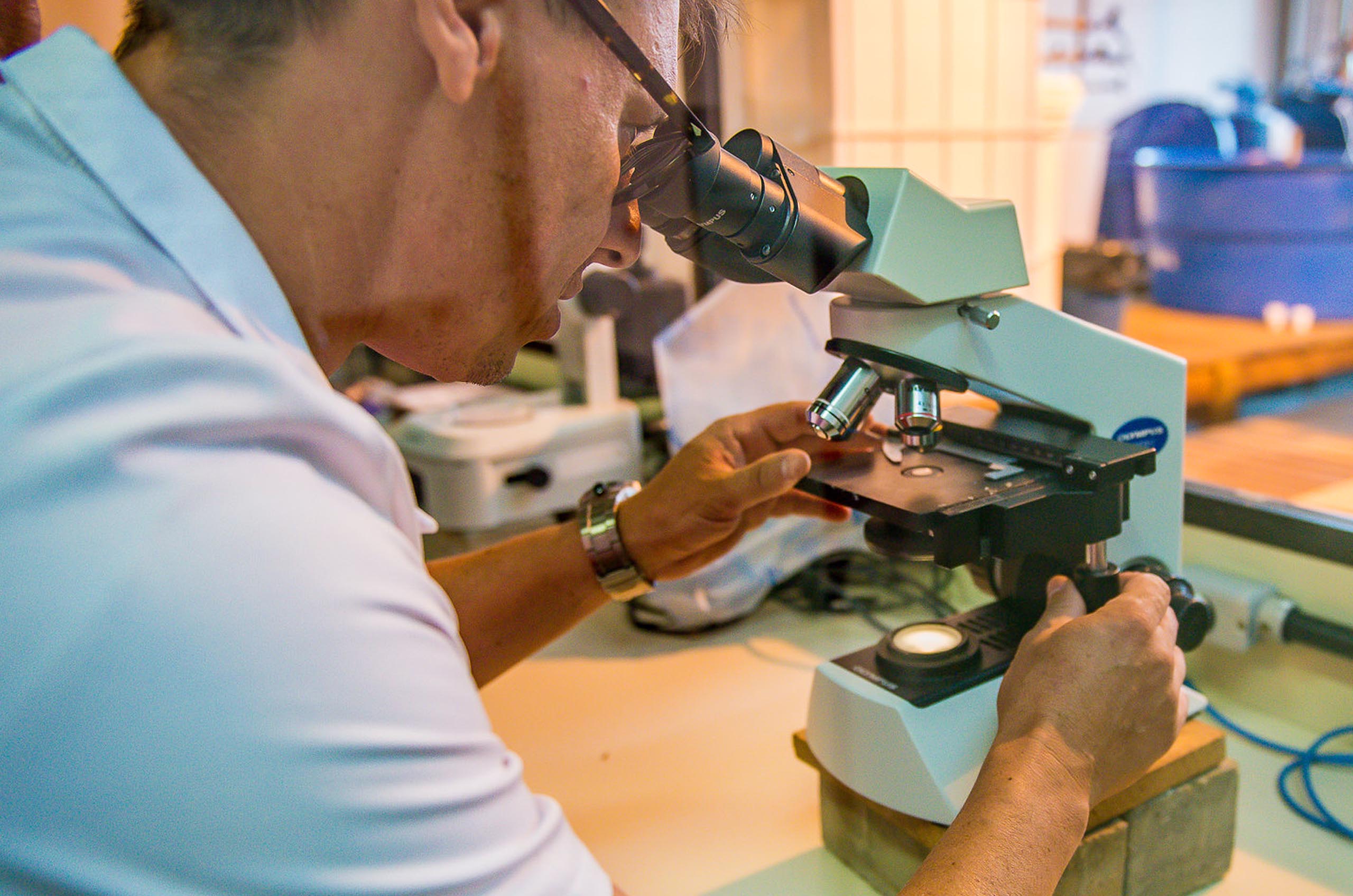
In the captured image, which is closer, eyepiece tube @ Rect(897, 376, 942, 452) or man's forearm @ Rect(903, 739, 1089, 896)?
man's forearm @ Rect(903, 739, 1089, 896)

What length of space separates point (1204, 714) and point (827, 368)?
0.60 metres

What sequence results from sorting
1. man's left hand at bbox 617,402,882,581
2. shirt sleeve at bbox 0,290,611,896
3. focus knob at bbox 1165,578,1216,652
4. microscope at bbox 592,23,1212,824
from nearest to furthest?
shirt sleeve at bbox 0,290,611,896 → microscope at bbox 592,23,1212,824 → focus knob at bbox 1165,578,1216,652 → man's left hand at bbox 617,402,882,581

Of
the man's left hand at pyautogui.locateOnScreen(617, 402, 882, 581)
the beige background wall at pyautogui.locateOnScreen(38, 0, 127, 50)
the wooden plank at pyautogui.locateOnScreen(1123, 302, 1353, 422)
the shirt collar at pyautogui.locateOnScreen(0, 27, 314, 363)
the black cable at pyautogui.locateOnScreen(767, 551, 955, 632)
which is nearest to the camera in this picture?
the shirt collar at pyautogui.locateOnScreen(0, 27, 314, 363)

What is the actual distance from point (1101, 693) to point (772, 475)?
1.06 feet

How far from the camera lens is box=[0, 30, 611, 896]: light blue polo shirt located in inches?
15.0

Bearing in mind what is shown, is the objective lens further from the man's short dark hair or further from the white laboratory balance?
the white laboratory balance

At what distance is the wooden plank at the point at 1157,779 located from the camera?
0.73 meters

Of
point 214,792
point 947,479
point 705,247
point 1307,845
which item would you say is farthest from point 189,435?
point 1307,845

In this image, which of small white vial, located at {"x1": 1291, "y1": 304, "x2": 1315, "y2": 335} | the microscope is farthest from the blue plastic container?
the microscope

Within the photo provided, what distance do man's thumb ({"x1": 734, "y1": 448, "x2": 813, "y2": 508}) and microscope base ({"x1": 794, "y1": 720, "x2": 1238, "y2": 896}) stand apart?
240 millimetres

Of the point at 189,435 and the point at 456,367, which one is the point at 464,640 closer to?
the point at 456,367

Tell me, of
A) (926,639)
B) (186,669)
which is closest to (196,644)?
(186,669)

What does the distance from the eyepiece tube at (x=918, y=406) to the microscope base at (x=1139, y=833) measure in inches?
11.7

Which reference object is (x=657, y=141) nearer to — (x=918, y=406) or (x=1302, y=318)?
(x=918, y=406)
